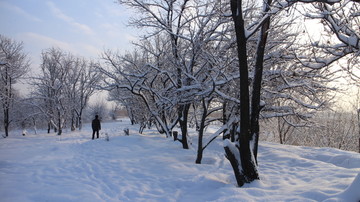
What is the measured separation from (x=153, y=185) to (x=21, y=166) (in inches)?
209

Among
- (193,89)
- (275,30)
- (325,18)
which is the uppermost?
(275,30)

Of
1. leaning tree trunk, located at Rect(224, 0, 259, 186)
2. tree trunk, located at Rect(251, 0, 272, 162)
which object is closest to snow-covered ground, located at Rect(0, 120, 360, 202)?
leaning tree trunk, located at Rect(224, 0, 259, 186)

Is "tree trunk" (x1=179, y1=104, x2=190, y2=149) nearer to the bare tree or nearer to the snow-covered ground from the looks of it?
the snow-covered ground

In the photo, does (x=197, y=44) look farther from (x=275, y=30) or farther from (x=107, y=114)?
(x=107, y=114)

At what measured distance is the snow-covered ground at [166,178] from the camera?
4562 millimetres

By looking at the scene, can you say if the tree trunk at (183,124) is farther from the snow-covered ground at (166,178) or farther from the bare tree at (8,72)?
the bare tree at (8,72)

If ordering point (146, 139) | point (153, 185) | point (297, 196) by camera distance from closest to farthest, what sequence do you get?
point (297, 196) → point (153, 185) → point (146, 139)

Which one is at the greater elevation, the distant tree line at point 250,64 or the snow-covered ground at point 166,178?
the distant tree line at point 250,64

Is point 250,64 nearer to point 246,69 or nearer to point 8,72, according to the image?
point 246,69

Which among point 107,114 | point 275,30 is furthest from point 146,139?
point 107,114

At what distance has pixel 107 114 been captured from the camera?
58.7 meters

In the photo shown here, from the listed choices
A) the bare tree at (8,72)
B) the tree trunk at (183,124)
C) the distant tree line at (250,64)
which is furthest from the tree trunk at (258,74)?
the bare tree at (8,72)

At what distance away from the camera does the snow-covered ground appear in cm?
456

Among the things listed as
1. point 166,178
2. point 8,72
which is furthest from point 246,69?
point 8,72
